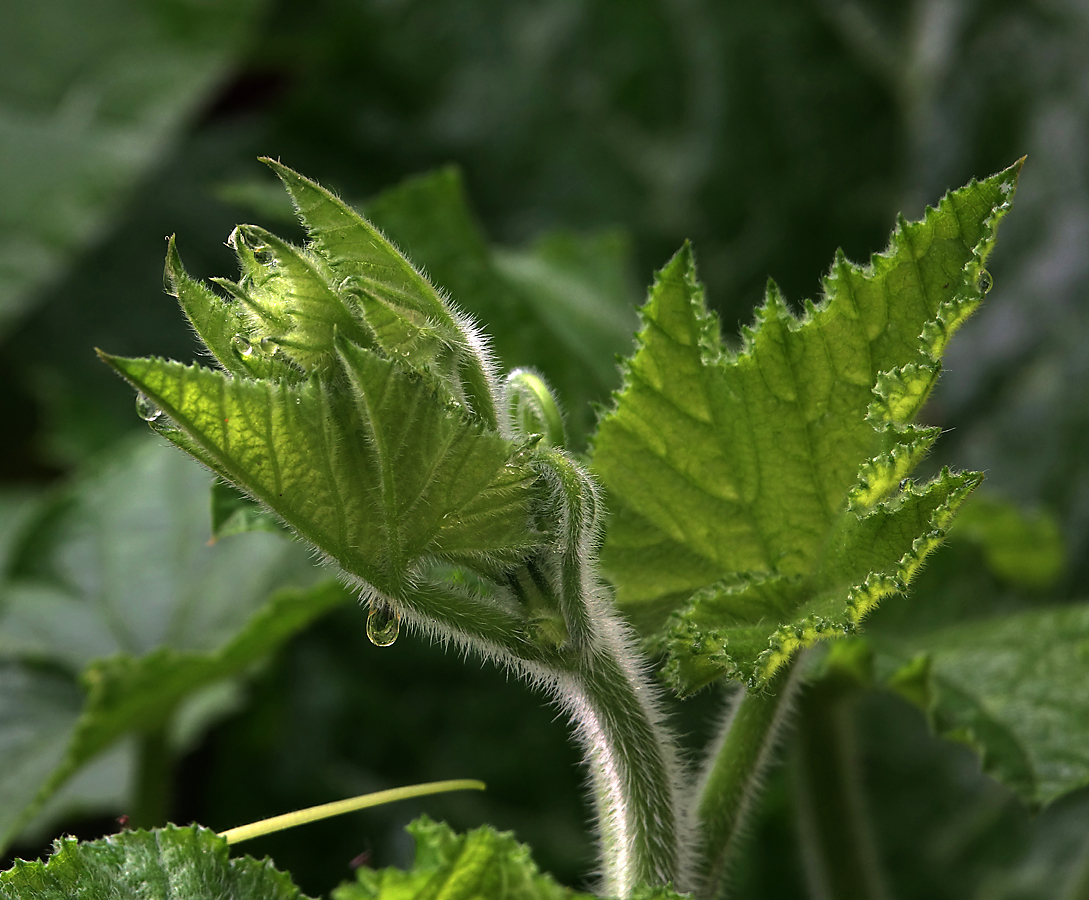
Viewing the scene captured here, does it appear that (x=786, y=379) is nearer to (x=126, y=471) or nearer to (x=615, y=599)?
(x=615, y=599)

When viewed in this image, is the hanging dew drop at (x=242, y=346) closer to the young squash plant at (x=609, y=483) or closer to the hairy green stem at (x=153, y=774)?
the young squash plant at (x=609, y=483)

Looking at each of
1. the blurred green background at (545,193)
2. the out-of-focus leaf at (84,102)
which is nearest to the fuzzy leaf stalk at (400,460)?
the blurred green background at (545,193)

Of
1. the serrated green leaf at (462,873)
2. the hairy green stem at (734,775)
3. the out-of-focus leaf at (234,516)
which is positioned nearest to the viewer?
the serrated green leaf at (462,873)

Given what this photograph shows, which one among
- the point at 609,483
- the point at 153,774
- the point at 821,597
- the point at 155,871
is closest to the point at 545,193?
the point at 153,774

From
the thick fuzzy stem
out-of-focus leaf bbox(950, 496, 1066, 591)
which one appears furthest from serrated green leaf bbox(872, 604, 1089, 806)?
the thick fuzzy stem

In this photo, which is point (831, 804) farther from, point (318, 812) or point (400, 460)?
point (400, 460)

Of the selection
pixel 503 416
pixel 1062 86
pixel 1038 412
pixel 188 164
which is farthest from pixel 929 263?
pixel 188 164

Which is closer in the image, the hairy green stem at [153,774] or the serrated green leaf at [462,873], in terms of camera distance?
the serrated green leaf at [462,873]
